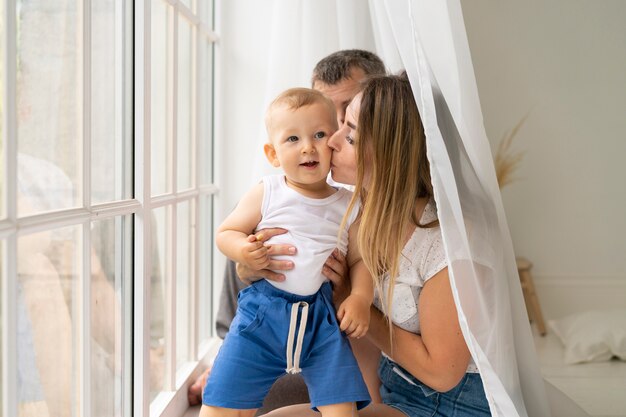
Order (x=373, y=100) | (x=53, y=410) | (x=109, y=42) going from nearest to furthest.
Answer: (x=53, y=410) < (x=109, y=42) < (x=373, y=100)

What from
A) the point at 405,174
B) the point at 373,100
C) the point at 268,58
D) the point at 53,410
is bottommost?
the point at 53,410

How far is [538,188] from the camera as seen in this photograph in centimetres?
412

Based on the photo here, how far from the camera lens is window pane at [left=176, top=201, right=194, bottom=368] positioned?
6.97ft

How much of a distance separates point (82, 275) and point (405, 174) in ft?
2.28

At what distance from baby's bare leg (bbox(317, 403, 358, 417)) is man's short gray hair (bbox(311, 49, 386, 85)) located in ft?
3.38

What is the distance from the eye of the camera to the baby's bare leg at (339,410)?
139 centimetres

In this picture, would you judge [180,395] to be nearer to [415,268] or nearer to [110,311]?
[110,311]

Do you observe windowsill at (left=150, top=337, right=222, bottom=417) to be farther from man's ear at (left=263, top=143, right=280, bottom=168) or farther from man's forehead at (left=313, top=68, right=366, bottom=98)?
man's forehead at (left=313, top=68, right=366, bottom=98)

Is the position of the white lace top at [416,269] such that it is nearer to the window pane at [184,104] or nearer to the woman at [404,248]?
the woman at [404,248]

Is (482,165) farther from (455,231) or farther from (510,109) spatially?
(510,109)

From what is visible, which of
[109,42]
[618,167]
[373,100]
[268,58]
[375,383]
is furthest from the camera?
[618,167]

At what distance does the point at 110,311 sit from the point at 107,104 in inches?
16.7

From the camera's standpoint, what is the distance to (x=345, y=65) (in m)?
2.07

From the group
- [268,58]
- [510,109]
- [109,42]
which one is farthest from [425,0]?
[510,109]
